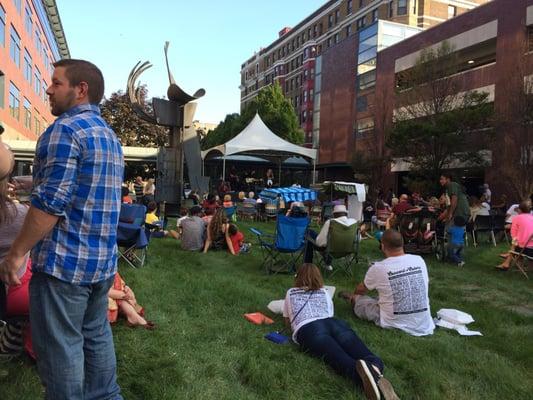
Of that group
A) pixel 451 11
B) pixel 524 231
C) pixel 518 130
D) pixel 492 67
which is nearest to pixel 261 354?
pixel 524 231

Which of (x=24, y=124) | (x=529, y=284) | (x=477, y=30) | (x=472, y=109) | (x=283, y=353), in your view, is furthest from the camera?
(x=24, y=124)

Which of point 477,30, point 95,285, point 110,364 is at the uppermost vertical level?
point 477,30

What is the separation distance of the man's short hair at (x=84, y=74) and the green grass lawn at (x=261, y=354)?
1.87 metres

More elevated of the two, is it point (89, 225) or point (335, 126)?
point (335, 126)

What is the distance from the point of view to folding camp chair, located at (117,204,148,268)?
6770mm

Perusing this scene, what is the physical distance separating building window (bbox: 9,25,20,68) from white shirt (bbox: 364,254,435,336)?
99.1 ft

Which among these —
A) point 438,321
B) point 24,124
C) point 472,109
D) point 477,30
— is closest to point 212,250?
point 438,321

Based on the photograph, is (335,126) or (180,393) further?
(335,126)

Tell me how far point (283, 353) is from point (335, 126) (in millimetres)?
40840

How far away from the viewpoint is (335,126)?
1706 inches

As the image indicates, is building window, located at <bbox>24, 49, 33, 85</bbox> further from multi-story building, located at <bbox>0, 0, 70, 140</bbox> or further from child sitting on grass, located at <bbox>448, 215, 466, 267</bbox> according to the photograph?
child sitting on grass, located at <bbox>448, 215, 466, 267</bbox>

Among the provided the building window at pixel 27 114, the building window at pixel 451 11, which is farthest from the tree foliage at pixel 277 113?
the building window at pixel 451 11

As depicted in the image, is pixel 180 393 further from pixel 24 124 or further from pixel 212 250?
pixel 24 124

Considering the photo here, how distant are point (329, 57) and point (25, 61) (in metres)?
26.0
